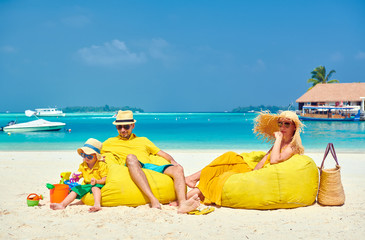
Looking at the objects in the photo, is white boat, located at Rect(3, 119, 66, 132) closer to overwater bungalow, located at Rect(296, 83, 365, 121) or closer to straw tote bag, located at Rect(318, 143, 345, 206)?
straw tote bag, located at Rect(318, 143, 345, 206)

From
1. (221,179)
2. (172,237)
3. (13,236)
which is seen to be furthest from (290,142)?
(13,236)

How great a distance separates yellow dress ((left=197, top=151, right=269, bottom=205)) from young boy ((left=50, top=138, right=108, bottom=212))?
4.01ft

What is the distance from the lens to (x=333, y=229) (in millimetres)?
3133

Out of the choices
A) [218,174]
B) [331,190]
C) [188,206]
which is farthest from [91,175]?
[331,190]

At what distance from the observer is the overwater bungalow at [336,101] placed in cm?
3900

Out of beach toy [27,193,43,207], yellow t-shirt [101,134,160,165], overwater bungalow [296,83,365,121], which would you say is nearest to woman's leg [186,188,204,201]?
yellow t-shirt [101,134,160,165]

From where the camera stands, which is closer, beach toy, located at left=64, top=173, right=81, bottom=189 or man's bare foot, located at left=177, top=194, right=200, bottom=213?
man's bare foot, located at left=177, top=194, right=200, bottom=213

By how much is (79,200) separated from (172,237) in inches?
71.3

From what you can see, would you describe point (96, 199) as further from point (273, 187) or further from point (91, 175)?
point (273, 187)

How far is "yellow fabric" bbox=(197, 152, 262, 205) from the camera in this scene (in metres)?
3.96

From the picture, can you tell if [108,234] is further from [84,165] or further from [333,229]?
[333,229]

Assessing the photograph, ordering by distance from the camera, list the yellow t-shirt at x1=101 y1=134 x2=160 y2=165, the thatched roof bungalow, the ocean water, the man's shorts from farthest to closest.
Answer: the thatched roof bungalow → the ocean water → the yellow t-shirt at x1=101 y1=134 x2=160 y2=165 → the man's shorts

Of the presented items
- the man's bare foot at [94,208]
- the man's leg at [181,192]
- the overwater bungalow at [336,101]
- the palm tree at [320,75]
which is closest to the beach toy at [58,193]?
the man's bare foot at [94,208]

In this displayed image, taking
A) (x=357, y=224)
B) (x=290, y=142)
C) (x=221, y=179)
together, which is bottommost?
(x=357, y=224)
